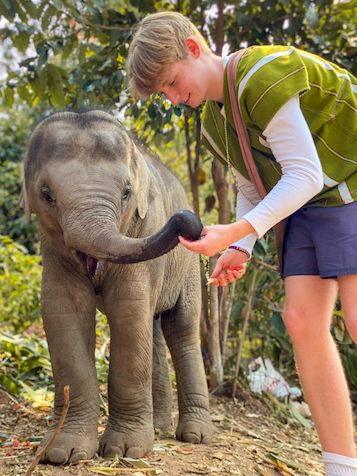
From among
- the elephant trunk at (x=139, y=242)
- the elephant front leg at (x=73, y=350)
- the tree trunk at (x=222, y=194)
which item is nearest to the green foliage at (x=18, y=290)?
the tree trunk at (x=222, y=194)

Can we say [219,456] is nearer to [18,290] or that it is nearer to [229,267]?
[229,267]

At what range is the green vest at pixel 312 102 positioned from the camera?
2.21 meters

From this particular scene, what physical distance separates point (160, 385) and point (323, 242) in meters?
2.19

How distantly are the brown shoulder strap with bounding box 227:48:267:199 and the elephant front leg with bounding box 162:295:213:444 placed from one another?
1746mm

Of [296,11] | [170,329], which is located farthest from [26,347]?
[296,11]

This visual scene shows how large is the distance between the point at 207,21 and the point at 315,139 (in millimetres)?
3173

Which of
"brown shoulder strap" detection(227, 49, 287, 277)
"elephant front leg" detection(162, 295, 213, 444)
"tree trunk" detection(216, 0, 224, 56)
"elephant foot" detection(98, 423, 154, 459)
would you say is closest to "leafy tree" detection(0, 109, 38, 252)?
"tree trunk" detection(216, 0, 224, 56)

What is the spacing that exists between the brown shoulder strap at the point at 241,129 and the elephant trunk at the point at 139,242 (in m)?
0.45

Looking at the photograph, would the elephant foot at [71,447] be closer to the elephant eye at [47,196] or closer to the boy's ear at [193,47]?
the elephant eye at [47,196]

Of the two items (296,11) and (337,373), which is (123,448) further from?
(296,11)

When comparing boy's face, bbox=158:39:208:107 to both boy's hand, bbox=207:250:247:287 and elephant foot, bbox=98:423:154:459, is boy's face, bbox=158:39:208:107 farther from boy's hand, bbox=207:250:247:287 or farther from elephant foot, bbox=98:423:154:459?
elephant foot, bbox=98:423:154:459

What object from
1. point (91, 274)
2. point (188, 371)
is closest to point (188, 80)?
point (91, 274)

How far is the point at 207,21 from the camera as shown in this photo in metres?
5.16

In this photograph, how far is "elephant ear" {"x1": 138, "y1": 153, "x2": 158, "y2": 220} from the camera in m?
3.27
